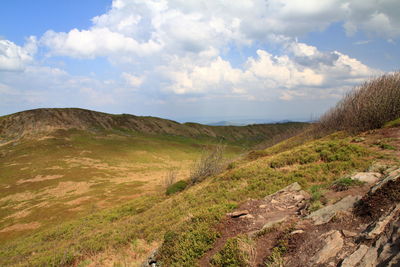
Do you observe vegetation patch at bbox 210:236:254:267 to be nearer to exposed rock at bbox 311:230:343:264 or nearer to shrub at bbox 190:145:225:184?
exposed rock at bbox 311:230:343:264

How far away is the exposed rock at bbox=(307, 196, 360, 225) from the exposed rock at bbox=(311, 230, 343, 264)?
3.08 feet

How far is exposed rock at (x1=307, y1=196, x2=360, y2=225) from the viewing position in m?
6.88

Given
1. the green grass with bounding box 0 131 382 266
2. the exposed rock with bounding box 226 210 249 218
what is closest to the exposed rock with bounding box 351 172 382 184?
the green grass with bounding box 0 131 382 266

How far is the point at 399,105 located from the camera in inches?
988

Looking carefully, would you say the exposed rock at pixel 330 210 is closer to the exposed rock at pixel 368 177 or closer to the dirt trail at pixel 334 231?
the dirt trail at pixel 334 231

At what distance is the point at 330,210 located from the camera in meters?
7.20

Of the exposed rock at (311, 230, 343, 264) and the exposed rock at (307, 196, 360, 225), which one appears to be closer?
the exposed rock at (311, 230, 343, 264)

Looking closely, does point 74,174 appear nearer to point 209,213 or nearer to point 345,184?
point 209,213

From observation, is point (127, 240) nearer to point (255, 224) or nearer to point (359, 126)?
point (255, 224)

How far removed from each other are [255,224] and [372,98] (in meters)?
25.2

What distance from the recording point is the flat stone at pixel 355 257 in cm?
475

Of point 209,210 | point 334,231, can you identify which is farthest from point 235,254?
point 209,210

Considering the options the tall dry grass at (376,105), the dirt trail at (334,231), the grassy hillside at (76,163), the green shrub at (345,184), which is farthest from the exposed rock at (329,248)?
the grassy hillside at (76,163)

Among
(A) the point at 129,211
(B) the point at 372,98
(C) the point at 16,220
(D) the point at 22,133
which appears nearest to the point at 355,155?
(B) the point at 372,98
